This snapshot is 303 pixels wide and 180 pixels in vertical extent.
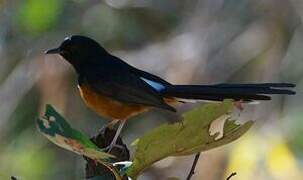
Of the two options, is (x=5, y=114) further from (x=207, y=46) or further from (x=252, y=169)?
(x=252, y=169)

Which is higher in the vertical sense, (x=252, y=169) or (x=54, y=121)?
(x=54, y=121)

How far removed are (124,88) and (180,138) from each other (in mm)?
1229

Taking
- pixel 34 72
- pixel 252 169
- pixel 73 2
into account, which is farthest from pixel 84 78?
pixel 73 2

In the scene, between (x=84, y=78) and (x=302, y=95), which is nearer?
(x=84, y=78)

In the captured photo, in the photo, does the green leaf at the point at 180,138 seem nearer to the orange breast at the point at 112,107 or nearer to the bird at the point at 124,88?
the bird at the point at 124,88

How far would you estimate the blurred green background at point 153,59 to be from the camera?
4.48 metres

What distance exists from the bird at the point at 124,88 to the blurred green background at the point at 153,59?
144cm

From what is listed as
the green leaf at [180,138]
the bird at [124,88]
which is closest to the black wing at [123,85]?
the bird at [124,88]

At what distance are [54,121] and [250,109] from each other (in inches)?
139

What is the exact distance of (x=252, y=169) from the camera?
3.83m

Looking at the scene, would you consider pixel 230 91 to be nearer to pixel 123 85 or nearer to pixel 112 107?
pixel 123 85

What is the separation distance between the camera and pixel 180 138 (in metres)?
1.21

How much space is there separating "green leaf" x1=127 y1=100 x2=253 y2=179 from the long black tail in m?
0.64

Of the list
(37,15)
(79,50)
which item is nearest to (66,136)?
(79,50)
